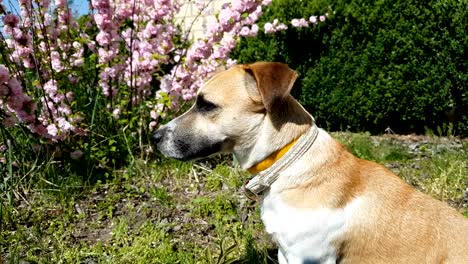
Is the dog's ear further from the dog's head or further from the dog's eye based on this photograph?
the dog's eye

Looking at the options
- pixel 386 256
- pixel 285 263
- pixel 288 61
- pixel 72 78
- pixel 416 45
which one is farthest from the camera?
pixel 288 61

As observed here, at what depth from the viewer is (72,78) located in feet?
17.0

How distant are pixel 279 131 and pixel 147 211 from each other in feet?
6.50

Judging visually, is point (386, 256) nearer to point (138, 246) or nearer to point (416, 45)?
point (138, 246)

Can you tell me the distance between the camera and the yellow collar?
3.00 meters

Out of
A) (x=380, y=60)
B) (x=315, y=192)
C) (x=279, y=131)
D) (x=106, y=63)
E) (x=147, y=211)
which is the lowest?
(x=380, y=60)

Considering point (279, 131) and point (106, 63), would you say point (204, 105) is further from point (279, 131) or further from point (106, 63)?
point (106, 63)

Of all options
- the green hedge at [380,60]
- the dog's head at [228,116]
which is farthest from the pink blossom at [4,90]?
the green hedge at [380,60]

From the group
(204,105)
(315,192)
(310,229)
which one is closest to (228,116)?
(204,105)

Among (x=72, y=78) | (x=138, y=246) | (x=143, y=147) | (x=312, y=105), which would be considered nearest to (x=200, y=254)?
(x=138, y=246)

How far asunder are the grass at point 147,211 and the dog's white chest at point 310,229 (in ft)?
2.81

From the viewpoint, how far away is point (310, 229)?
9.27 feet

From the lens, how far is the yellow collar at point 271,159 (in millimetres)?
3002

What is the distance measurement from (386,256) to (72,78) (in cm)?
360
